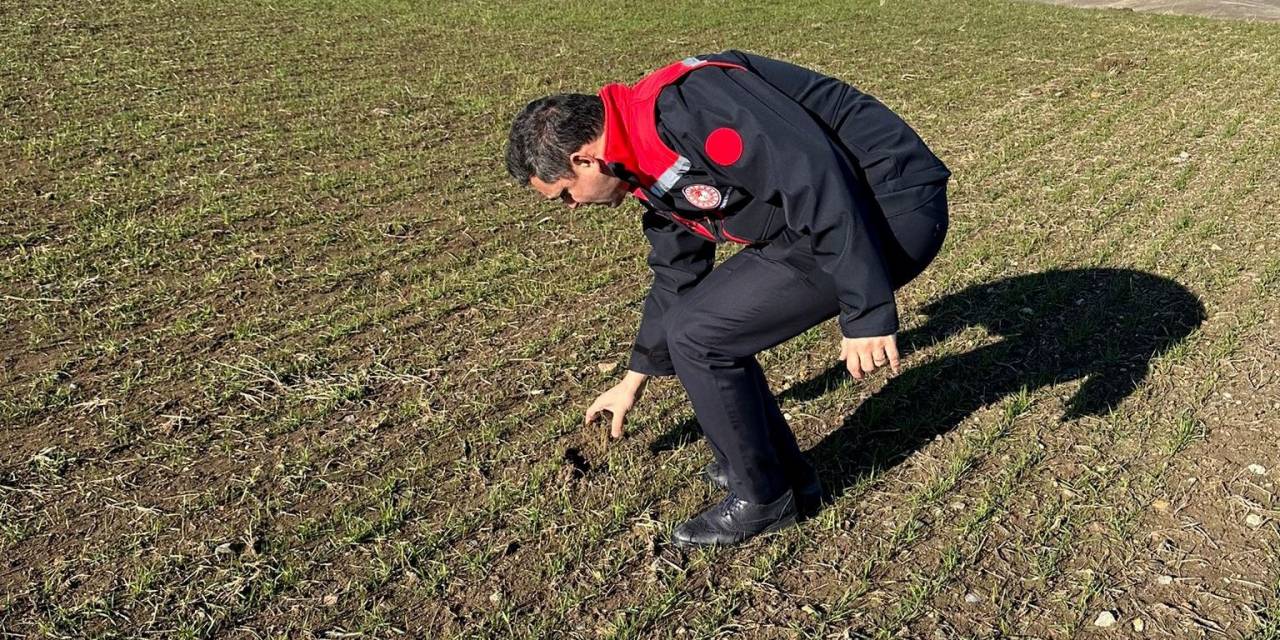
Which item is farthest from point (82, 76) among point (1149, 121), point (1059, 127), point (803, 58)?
point (1149, 121)

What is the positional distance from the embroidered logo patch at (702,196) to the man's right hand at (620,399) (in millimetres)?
858

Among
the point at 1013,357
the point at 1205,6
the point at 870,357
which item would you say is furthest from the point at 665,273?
the point at 1205,6

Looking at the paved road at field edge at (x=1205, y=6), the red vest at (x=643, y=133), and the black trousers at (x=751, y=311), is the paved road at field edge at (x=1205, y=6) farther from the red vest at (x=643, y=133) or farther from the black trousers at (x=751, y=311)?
the red vest at (x=643, y=133)

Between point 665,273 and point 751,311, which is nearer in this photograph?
point 751,311

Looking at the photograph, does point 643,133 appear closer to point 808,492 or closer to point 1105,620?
point 808,492

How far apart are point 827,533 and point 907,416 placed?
0.93 meters

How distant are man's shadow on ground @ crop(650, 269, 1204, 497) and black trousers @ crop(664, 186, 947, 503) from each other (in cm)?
81

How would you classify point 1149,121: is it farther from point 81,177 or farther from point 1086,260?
point 81,177

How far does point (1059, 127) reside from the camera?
916 centimetres

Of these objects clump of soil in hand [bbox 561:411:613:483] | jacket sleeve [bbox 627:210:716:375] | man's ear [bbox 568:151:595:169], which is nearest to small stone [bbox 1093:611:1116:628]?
jacket sleeve [bbox 627:210:716:375]

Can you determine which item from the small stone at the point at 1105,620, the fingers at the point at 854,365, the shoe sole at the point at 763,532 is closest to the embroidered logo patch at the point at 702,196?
the fingers at the point at 854,365

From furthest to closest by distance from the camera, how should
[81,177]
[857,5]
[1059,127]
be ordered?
1. [857,5]
2. [1059,127]
3. [81,177]

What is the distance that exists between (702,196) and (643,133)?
9.6 inches

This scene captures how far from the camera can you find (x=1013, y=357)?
518 cm
